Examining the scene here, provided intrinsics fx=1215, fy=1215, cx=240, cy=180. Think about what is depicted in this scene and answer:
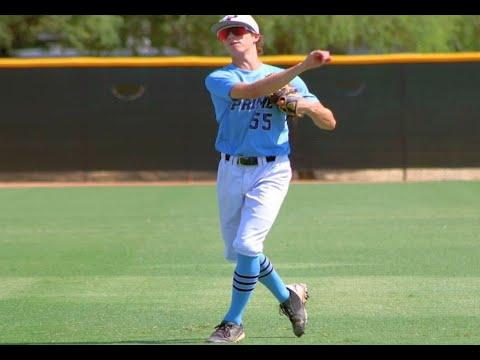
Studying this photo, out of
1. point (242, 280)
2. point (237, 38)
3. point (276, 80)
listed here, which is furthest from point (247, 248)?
point (237, 38)

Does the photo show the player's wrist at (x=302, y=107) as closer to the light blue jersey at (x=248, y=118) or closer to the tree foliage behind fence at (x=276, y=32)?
the light blue jersey at (x=248, y=118)

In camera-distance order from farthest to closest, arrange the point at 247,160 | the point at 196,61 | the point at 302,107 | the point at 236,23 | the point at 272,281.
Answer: the point at 196,61 → the point at 272,281 → the point at 247,160 → the point at 236,23 → the point at 302,107

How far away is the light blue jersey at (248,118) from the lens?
739 centimetres

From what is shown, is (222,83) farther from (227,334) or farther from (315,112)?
(227,334)

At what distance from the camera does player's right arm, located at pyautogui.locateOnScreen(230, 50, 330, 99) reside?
6.80 metres

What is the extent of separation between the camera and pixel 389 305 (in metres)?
8.70

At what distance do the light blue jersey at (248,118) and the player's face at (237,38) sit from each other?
0.15 meters

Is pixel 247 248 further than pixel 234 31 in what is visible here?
No

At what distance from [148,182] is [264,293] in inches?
505

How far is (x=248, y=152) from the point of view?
7398mm

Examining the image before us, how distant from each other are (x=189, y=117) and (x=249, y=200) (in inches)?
580

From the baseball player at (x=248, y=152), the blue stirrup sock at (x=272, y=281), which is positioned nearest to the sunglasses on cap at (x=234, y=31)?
the baseball player at (x=248, y=152)

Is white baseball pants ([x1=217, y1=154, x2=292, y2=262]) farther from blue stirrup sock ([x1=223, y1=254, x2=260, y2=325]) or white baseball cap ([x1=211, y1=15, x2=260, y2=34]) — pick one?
white baseball cap ([x1=211, y1=15, x2=260, y2=34])
